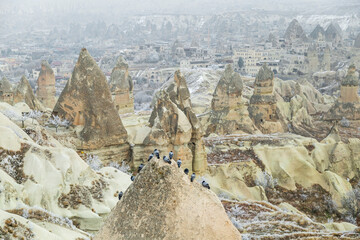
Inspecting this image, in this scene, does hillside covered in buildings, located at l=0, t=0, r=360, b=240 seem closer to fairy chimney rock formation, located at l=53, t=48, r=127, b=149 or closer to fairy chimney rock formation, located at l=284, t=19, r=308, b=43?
fairy chimney rock formation, located at l=53, t=48, r=127, b=149

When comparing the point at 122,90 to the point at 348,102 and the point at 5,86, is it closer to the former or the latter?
the point at 5,86

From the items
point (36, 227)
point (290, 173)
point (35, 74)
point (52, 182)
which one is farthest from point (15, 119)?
point (35, 74)

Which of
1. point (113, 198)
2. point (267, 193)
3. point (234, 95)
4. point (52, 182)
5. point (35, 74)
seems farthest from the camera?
point (35, 74)

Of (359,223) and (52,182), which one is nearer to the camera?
(52,182)

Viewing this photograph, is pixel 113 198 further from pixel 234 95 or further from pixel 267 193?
pixel 234 95

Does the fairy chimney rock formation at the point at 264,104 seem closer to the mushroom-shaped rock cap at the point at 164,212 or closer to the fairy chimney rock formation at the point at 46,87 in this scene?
the fairy chimney rock formation at the point at 46,87

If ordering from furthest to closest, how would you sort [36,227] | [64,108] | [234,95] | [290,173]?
1. [234,95]
2. [290,173]
3. [64,108]
4. [36,227]

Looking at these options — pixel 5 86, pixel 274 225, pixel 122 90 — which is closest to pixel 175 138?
pixel 274 225
